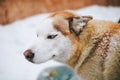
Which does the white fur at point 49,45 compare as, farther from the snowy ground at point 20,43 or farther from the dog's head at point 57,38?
the snowy ground at point 20,43

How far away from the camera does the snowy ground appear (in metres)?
2.71

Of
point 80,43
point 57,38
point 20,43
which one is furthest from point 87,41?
point 20,43

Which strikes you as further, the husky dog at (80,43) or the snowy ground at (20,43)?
the snowy ground at (20,43)

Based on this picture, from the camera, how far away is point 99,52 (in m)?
1.89

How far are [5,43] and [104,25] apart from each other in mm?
1567

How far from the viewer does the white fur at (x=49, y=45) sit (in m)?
1.89

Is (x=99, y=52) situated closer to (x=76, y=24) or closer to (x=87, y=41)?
(x=87, y=41)

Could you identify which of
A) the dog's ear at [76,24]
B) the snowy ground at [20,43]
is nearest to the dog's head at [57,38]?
the dog's ear at [76,24]

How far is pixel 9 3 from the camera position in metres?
3.62

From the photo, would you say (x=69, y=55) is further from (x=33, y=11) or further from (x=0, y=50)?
(x=33, y=11)

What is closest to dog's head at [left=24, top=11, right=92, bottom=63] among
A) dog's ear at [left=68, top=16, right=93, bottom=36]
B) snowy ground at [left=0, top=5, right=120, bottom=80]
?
dog's ear at [left=68, top=16, right=93, bottom=36]

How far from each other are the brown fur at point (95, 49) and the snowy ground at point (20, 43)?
30.4 inches

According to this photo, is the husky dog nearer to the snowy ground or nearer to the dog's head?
the dog's head

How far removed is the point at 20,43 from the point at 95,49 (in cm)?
144
